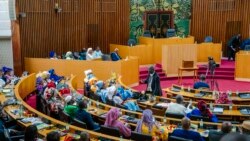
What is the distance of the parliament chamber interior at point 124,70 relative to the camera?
6.67 metres

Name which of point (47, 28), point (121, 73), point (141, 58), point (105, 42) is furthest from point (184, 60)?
point (47, 28)

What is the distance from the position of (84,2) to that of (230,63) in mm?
7763

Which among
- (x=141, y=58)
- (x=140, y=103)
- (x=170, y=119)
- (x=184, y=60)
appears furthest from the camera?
(x=141, y=58)

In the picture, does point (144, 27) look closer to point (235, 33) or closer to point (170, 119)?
point (235, 33)

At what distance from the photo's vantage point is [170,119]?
7.20 meters

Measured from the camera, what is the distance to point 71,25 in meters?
17.0

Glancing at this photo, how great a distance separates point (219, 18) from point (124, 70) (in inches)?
306

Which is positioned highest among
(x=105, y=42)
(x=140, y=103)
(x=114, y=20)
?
(x=114, y=20)

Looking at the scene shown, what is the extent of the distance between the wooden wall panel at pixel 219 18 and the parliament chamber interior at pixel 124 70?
0.05m

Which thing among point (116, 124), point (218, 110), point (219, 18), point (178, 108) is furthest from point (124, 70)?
point (219, 18)

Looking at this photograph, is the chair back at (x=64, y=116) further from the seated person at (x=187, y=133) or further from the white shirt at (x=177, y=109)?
Answer: the seated person at (x=187, y=133)

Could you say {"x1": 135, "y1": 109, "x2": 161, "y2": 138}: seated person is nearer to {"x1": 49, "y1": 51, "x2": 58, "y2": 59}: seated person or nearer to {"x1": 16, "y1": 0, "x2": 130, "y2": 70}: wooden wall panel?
{"x1": 49, "y1": 51, "x2": 58, "y2": 59}: seated person

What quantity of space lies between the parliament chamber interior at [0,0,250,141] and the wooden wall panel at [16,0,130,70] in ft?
0.16

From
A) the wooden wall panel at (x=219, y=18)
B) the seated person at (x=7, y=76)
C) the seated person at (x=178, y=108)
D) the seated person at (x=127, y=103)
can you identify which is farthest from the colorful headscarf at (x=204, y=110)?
the wooden wall panel at (x=219, y=18)
